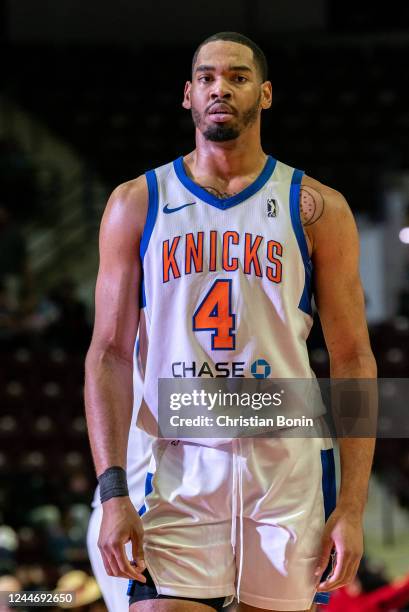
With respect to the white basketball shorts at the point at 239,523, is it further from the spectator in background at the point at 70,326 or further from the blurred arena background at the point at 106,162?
the spectator in background at the point at 70,326

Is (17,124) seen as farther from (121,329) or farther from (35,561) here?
(121,329)

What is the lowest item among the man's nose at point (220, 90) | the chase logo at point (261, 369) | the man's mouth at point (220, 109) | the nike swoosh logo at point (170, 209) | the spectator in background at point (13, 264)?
the chase logo at point (261, 369)

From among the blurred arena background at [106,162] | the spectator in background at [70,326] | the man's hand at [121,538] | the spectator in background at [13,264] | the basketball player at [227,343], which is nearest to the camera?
the man's hand at [121,538]

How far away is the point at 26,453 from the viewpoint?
9.24 metres

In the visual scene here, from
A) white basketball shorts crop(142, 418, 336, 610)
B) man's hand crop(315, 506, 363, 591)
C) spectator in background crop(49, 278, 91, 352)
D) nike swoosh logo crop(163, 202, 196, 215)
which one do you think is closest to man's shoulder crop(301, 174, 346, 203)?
nike swoosh logo crop(163, 202, 196, 215)

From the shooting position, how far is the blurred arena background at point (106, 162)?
27.6 feet

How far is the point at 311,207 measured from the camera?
2.94m

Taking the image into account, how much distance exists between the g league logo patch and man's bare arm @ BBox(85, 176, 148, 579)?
0.32 meters

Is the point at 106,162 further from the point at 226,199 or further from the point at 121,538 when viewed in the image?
the point at 121,538

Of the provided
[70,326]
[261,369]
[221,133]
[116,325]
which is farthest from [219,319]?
[70,326]

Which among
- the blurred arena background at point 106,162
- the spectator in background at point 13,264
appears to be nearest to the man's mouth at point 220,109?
the blurred arena background at point 106,162

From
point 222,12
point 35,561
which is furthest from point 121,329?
point 222,12

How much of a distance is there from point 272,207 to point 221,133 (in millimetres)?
235

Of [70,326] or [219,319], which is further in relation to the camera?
[70,326]
